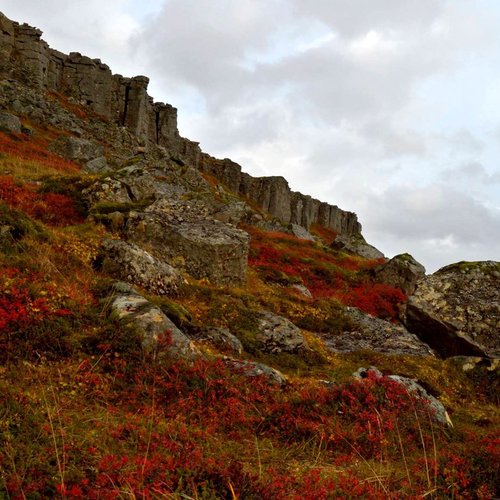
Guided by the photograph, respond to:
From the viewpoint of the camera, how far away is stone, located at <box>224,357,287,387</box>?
8.25 meters

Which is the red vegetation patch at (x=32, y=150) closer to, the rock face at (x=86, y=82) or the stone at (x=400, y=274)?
the stone at (x=400, y=274)

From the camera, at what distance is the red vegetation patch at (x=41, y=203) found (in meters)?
15.4

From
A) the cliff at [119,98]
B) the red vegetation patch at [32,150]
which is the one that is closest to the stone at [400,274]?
the red vegetation patch at [32,150]

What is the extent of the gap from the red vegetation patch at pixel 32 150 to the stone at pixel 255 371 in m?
29.4

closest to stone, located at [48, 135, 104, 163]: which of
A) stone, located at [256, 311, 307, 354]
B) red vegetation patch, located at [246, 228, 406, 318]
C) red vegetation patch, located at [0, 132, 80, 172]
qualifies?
red vegetation patch, located at [0, 132, 80, 172]

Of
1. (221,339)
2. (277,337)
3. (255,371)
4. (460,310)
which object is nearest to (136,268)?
(221,339)

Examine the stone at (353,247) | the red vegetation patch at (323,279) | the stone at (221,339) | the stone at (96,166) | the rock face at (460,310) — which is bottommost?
the stone at (221,339)

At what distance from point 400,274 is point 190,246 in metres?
22.5

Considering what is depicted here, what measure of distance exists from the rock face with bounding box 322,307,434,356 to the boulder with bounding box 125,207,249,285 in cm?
443

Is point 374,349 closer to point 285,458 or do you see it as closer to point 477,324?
point 477,324

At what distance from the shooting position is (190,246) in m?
16.2

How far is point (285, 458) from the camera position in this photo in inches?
220

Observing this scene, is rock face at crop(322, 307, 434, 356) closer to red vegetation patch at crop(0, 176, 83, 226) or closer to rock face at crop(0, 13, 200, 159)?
red vegetation patch at crop(0, 176, 83, 226)

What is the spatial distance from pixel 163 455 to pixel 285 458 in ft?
5.65
